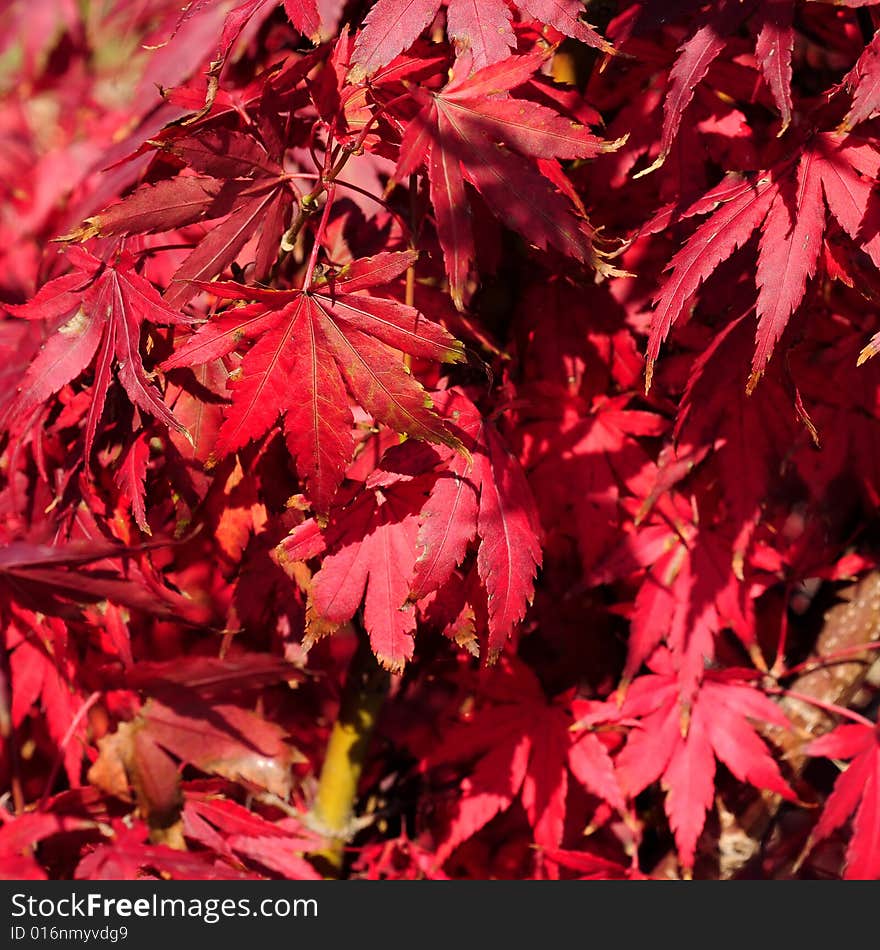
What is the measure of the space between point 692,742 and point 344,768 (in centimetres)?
41

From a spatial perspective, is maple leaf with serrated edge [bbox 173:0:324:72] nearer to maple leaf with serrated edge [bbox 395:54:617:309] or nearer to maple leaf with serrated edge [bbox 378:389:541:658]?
maple leaf with serrated edge [bbox 395:54:617:309]

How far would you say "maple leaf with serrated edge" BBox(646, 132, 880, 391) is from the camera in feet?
2.19

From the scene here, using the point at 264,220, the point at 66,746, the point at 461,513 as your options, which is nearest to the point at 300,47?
the point at 264,220

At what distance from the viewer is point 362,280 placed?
27.0 inches

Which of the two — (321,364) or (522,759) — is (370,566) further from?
(522,759)

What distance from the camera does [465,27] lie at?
665 millimetres

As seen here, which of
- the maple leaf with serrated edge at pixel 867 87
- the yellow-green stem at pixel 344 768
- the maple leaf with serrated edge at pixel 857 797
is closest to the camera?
the maple leaf with serrated edge at pixel 867 87

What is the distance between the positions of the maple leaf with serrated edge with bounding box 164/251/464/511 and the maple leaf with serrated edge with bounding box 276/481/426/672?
74 millimetres

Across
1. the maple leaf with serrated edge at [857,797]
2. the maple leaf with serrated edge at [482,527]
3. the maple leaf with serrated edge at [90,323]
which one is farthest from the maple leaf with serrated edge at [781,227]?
the maple leaf with serrated edge at [857,797]

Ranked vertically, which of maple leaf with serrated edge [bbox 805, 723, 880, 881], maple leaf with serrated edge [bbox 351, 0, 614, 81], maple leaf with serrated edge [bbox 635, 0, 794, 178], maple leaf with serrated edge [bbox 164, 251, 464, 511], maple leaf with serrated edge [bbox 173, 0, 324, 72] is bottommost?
maple leaf with serrated edge [bbox 805, 723, 880, 881]

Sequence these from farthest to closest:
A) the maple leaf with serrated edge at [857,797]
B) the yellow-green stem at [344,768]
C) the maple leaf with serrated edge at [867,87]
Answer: the yellow-green stem at [344,768], the maple leaf with serrated edge at [857,797], the maple leaf with serrated edge at [867,87]

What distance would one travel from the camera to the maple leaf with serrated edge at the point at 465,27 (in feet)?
2.12

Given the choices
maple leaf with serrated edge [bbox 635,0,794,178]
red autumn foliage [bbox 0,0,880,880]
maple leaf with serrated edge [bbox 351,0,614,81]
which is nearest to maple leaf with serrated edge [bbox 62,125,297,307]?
red autumn foliage [bbox 0,0,880,880]

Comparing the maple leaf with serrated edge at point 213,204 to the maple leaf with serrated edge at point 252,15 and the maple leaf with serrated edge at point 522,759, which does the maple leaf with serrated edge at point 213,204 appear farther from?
the maple leaf with serrated edge at point 522,759
